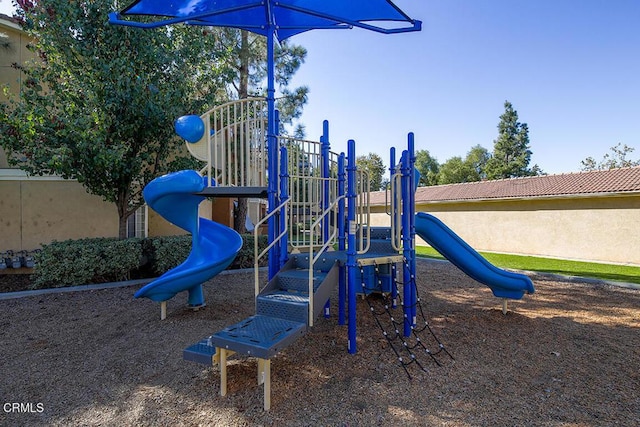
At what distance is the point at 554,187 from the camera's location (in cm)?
1462

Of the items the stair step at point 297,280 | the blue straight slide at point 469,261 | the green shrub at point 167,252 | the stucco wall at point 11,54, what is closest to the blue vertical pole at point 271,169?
the stair step at point 297,280

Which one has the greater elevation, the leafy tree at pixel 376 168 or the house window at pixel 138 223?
→ the leafy tree at pixel 376 168

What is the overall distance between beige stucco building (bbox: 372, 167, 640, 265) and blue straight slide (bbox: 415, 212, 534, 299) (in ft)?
31.1

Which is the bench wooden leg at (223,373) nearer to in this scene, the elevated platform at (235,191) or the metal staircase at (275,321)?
the metal staircase at (275,321)

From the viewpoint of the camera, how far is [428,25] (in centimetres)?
485

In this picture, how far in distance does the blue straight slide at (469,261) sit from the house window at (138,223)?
829 centimetres

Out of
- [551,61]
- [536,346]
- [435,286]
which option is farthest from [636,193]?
[536,346]

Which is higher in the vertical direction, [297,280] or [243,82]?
[243,82]

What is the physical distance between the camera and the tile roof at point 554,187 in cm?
1266

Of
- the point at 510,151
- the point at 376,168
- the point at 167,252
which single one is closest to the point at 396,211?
the point at 167,252

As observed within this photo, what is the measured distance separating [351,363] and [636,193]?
1277 centimetres

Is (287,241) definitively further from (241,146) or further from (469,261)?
(469,261)

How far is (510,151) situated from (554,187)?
27496 millimetres

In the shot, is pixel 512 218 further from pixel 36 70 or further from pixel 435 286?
pixel 36 70
